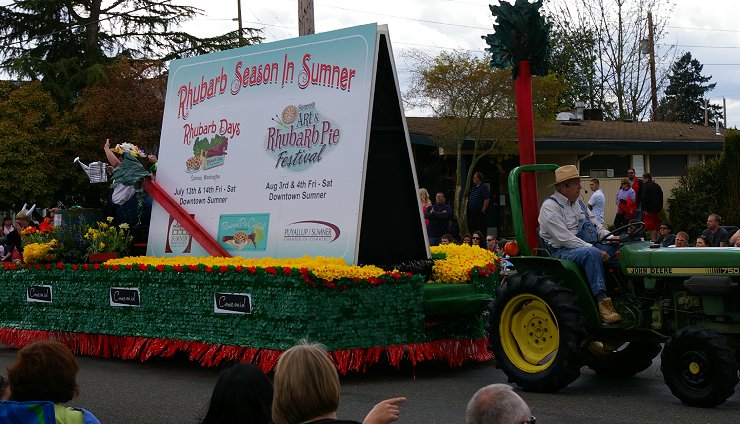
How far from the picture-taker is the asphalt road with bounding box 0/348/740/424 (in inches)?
308

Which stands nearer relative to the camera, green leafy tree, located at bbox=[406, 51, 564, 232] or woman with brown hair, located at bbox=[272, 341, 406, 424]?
woman with brown hair, located at bbox=[272, 341, 406, 424]

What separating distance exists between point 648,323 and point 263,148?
4542 mm

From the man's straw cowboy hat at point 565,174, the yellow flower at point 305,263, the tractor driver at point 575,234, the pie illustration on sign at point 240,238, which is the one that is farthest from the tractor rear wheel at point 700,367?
the pie illustration on sign at point 240,238

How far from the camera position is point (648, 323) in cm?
859

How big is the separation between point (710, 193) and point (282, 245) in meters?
15.5

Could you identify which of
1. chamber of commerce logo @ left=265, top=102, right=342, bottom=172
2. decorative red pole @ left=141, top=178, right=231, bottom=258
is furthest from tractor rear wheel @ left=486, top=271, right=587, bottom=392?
decorative red pole @ left=141, top=178, right=231, bottom=258

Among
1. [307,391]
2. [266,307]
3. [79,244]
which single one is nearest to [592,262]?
[266,307]

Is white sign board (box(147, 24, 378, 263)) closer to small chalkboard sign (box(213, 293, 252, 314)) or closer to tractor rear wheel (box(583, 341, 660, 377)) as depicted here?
small chalkboard sign (box(213, 293, 252, 314))

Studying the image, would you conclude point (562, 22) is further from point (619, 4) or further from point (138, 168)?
point (138, 168)

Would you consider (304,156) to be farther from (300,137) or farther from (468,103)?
(468,103)

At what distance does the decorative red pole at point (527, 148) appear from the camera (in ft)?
31.7

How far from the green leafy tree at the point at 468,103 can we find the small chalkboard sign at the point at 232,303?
19.5 meters

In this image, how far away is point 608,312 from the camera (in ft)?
28.1

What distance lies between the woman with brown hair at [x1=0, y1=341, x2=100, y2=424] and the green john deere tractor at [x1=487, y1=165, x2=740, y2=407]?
202 inches
